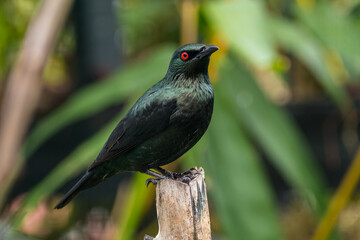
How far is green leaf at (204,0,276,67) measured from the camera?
8.12 ft

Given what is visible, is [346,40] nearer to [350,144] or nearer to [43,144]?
[350,144]

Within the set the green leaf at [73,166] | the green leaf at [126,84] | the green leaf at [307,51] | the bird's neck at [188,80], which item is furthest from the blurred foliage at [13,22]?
the bird's neck at [188,80]

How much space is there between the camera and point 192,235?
156cm

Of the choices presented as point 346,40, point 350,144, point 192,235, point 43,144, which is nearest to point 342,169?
point 350,144

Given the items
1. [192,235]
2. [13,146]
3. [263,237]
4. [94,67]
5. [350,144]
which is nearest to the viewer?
[192,235]

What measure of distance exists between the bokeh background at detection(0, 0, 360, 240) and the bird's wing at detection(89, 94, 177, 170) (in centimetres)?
26

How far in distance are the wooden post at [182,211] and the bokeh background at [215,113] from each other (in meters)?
0.36

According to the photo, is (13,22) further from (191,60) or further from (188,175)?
(191,60)

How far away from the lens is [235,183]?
297 centimetres

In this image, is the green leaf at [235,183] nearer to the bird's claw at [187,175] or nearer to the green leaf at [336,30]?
the green leaf at [336,30]

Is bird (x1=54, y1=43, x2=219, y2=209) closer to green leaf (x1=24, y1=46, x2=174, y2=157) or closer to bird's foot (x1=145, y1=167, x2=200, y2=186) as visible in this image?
bird's foot (x1=145, y1=167, x2=200, y2=186)

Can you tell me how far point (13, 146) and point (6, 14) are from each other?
1.77 metres

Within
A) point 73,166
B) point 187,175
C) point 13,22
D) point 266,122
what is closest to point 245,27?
point 266,122

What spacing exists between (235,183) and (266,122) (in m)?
0.39
